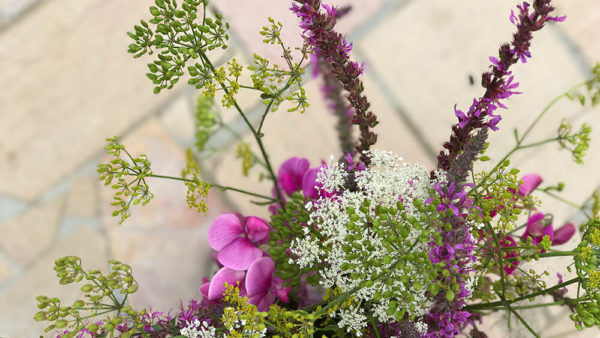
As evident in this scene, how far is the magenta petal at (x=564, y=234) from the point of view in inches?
23.1

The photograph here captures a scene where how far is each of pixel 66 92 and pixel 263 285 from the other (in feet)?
2.76

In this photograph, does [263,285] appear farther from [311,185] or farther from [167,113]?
[167,113]

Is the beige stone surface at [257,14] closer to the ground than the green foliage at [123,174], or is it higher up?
higher up

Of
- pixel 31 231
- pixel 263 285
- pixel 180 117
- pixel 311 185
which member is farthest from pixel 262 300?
pixel 31 231

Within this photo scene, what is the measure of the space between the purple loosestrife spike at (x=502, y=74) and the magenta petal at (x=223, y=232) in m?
0.24

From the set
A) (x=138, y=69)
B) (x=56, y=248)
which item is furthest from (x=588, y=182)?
(x=56, y=248)

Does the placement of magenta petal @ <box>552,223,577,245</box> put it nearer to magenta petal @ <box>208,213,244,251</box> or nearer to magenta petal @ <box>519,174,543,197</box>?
magenta petal @ <box>519,174,543,197</box>

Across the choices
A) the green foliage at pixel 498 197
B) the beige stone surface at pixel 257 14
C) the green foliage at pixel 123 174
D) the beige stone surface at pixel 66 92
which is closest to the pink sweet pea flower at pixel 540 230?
the green foliage at pixel 498 197

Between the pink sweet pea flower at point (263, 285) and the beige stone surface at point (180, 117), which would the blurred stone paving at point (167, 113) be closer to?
the beige stone surface at point (180, 117)

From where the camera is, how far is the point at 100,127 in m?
1.14

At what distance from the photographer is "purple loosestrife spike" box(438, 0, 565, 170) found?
1.10ft

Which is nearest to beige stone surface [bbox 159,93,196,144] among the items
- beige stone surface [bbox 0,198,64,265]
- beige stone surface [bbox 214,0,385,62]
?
beige stone surface [bbox 214,0,385,62]

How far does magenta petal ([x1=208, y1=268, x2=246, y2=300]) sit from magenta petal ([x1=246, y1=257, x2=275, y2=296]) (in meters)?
0.02

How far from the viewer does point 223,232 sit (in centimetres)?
55
